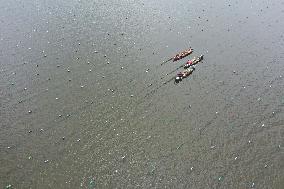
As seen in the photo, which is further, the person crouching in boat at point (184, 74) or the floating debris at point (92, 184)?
the person crouching in boat at point (184, 74)

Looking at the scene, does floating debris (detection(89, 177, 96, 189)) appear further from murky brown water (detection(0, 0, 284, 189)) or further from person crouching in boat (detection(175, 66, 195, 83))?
person crouching in boat (detection(175, 66, 195, 83))

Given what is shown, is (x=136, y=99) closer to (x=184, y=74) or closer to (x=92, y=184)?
(x=184, y=74)

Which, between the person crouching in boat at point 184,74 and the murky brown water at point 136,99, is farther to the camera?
the person crouching in boat at point 184,74

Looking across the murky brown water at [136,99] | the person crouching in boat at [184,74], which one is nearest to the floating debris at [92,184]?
the murky brown water at [136,99]

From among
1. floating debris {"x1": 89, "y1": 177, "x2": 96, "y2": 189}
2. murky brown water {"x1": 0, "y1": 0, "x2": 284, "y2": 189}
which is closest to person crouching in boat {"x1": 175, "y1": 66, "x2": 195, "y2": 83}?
murky brown water {"x1": 0, "y1": 0, "x2": 284, "y2": 189}

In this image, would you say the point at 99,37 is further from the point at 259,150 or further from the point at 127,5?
the point at 259,150

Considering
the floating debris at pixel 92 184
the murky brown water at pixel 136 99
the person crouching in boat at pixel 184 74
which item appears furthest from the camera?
the person crouching in boat at pixel 184 74

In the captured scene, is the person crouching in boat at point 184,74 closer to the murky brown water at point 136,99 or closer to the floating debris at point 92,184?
the murky brown water at point 136,99

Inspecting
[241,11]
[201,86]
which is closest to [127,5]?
[241,11]

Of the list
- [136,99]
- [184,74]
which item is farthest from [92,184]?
[184,74]

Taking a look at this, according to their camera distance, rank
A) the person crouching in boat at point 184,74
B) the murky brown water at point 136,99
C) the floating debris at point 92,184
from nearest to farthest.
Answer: the floating debris at point 92,184 < the murky brown water at point 136,99 < the person crouching in boat at point 184,74
